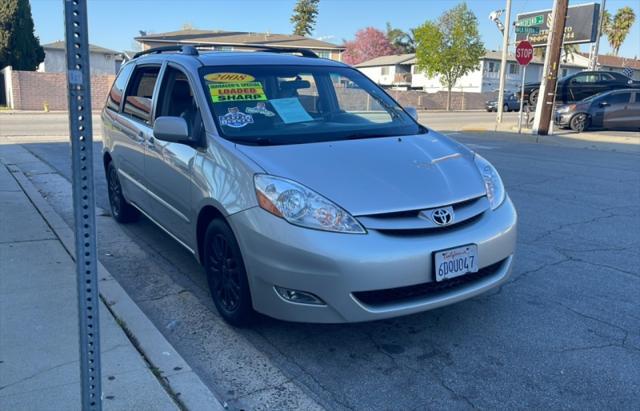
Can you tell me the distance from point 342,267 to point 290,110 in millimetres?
1614

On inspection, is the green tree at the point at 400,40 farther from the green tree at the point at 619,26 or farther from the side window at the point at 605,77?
the side window at the point at 605,77

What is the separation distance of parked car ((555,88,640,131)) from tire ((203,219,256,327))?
1703 cm

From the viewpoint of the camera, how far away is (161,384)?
2.89m

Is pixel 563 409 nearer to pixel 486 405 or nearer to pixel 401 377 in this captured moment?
pixel 486 405

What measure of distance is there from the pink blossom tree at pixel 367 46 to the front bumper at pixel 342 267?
275ft

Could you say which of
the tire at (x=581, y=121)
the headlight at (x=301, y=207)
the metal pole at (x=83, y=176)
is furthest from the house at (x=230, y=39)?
the metal pole at (x=83, y=176)

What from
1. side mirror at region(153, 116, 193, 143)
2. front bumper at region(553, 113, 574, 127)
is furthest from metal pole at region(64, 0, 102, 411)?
front bumper at region(553, 113, 574, 127)

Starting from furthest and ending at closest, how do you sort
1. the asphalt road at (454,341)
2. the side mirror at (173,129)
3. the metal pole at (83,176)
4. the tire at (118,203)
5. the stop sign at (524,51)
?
the stop sign at (524,51) < the tire at (118,203) < the side mirror at (173,129) < the asphalt road at (454,341) < the metal pole at (83,176)

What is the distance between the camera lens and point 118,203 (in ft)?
20.3

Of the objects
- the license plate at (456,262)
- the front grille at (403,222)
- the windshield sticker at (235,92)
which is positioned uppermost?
the windshield sticker at (235,92)

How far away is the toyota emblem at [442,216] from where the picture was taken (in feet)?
10.5

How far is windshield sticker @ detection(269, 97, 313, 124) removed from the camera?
4086mm

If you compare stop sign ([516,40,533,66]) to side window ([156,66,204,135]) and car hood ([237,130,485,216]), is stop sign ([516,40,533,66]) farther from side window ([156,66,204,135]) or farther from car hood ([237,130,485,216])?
side window ([156,66,204,135])

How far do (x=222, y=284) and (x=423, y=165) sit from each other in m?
1.54
